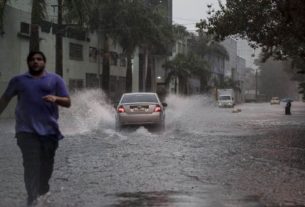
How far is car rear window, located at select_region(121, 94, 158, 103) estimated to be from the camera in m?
23.8

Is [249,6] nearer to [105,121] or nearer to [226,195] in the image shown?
[105,121]

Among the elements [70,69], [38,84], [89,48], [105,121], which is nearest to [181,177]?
[38,84]

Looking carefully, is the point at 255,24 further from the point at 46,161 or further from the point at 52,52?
the point at 52,52

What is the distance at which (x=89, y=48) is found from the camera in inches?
2298

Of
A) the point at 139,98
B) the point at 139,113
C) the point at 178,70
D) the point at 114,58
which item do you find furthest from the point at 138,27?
the point at 178,70

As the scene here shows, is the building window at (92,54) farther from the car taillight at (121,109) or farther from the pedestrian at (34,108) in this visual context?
the pedestrian at (34,108)

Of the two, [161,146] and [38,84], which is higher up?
[38,84]

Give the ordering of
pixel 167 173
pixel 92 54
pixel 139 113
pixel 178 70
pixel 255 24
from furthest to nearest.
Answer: pixel 178 70
pixel 92 54
pixel 255 24
pixel 139 113
pixel 167 173

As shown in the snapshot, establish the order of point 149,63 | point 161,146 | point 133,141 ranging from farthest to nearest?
point 149,63 → point 133,141 → point 161,146

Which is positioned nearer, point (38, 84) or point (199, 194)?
point (38, 84)

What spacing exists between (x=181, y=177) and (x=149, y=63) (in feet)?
204

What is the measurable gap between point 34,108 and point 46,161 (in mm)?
693

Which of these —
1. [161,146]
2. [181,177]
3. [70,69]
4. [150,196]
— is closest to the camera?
[150,196]

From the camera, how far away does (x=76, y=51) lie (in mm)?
55094
